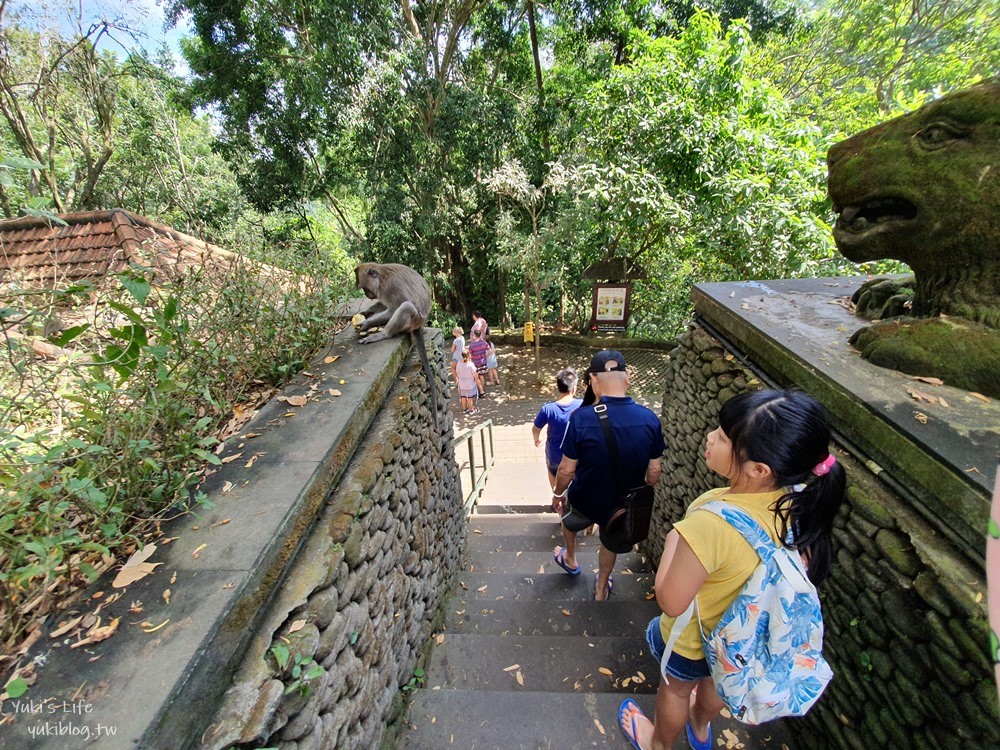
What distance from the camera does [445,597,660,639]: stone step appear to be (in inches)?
119

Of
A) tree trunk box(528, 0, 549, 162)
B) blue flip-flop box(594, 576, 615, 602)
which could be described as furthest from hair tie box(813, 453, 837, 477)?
tree trunk box(528, 0, 549, 162)

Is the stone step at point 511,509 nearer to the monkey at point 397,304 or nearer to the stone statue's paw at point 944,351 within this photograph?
the monkey at point 397,304

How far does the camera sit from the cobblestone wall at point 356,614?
1.34 metres

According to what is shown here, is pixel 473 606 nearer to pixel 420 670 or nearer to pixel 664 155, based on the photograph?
pixel 420 670

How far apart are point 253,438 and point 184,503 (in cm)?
47

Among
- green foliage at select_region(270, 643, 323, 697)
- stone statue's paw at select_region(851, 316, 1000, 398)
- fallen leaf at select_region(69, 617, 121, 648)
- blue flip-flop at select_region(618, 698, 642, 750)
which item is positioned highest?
stone statue's paw at select_region(851, 316, 1000, 398)

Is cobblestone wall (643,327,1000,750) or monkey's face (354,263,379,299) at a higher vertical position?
monkey's face (354,263,379,299)

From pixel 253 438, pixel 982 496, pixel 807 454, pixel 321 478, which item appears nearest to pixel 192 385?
pixel 253 438

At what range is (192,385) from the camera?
2045mm

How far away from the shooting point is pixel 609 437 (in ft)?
8.47

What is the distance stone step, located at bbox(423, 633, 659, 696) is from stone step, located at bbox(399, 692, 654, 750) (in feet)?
0.85

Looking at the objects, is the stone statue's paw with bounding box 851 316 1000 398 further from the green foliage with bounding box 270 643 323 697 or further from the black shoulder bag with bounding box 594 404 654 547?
the green foliage with bounding box 270 643 323 697

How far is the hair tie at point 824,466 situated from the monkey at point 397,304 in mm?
2590

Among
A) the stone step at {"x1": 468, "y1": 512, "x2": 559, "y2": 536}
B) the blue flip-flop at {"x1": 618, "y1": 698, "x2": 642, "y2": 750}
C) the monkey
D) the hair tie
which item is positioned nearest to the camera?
the hair tie
